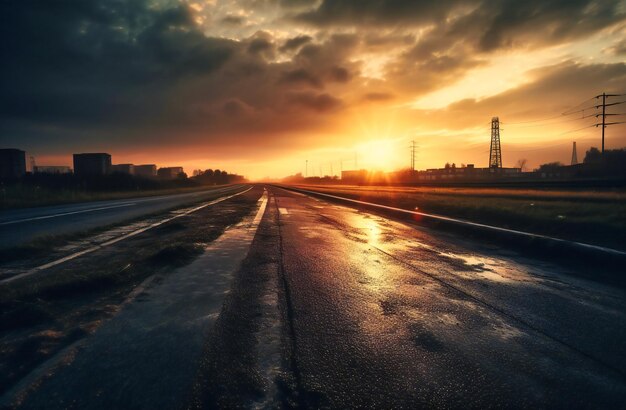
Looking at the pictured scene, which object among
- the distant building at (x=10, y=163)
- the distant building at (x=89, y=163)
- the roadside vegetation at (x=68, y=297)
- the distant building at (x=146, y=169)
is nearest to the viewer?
the roadside vegetation at (x=68, y=297)

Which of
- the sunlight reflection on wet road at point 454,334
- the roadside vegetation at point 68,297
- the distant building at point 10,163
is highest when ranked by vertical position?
the distant building at point 10,163

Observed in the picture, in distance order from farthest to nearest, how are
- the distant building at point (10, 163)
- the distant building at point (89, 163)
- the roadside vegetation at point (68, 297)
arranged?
the distant building at point (89, 163), the distant building at point (10, 163), the roadside vegetation at point (68, 297)

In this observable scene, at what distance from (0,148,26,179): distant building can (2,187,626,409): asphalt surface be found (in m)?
60.8

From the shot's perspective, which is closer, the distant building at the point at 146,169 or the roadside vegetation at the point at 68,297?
the roadside vegetation at the point at 68,297

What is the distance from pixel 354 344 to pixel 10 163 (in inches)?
2521

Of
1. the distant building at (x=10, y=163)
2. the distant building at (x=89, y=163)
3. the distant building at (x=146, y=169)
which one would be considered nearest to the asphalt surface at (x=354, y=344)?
the distant building at (x=10, y=163)

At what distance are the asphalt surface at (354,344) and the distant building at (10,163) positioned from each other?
60822mm

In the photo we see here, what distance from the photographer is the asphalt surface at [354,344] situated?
1.65m

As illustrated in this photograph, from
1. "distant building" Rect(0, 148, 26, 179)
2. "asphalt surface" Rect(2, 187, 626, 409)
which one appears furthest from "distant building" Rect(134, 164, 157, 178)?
"asphalt surface" Rect(2, 187, 626, 409)

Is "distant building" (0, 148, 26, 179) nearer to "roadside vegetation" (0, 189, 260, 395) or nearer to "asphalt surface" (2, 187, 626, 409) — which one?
"roadside vegetation" (0, 189, 260, 395)

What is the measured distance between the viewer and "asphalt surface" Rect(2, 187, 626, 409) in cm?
165

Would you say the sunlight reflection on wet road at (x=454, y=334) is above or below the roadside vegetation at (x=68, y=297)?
below

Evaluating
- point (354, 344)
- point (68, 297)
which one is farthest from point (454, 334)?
point (68, 297)

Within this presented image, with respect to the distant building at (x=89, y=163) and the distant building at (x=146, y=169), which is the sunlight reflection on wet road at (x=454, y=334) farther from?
the distant building at (x=146, y=169)
